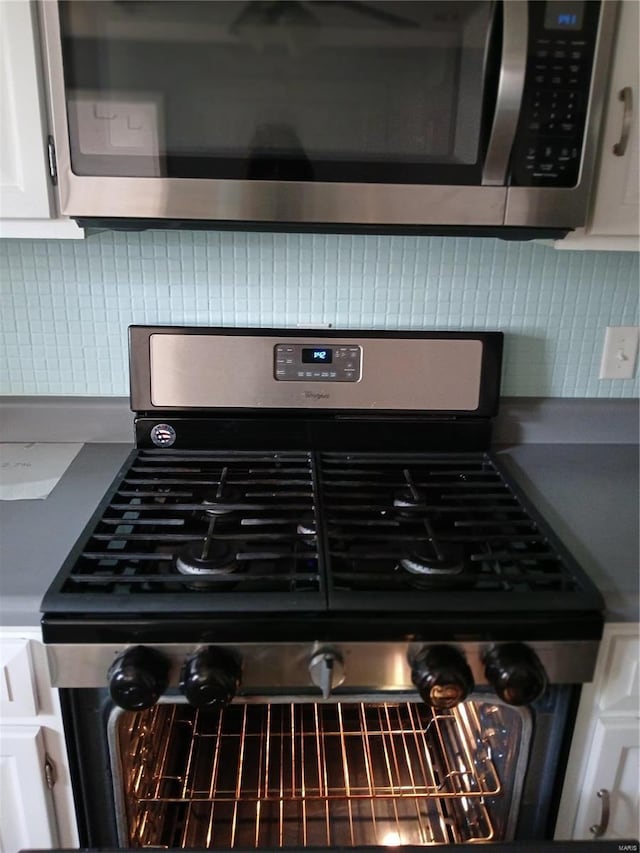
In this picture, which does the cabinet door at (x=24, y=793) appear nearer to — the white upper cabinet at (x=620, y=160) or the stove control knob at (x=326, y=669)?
the stove control knob at (x=326, y=669)

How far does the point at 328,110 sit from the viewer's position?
1003 millimetres

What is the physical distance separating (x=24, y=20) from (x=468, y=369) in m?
0.95

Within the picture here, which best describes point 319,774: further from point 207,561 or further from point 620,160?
point 620,160

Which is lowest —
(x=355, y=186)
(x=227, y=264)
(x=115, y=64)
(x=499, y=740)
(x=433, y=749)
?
(x=433, y=749)

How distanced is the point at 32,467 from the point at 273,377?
0.49m

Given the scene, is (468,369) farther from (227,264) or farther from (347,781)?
(347,781)

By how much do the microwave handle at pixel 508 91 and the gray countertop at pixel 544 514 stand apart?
1.91ft

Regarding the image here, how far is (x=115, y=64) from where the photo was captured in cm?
96

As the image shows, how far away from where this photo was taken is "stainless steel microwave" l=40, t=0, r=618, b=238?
3.13 ft

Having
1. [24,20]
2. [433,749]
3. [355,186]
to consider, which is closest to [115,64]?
[24,20]

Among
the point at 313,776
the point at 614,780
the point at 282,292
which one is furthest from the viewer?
the point at 282,292

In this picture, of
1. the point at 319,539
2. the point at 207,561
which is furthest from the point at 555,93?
the point at 207,561

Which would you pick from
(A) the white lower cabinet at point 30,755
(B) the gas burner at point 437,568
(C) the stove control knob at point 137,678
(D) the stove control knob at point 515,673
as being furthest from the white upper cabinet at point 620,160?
(A) the white lower cabinet at point 30,755

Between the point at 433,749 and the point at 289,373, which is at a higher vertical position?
the point at 289,373
